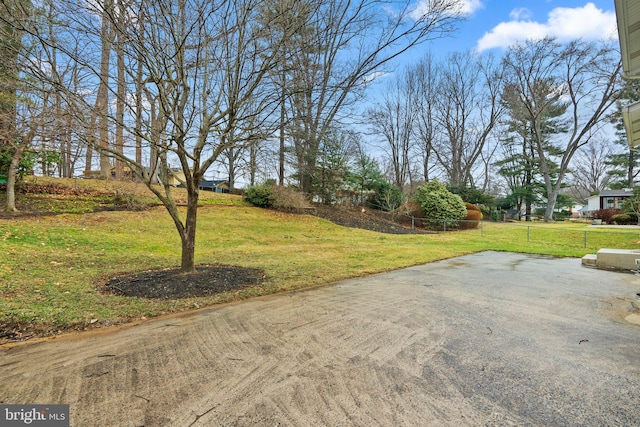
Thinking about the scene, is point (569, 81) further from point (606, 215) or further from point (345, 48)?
point (345, 48)

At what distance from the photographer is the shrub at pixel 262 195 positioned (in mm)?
14984

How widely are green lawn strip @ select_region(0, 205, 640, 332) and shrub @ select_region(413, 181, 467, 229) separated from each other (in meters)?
2.77


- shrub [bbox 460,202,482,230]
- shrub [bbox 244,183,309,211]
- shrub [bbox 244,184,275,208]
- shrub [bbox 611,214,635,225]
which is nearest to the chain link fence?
shrub [bbox 460,202,482,230]

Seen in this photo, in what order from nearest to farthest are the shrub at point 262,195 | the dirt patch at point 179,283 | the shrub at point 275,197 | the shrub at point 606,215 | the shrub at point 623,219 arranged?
the dirt patch at point 179,283 → the shrub at point 275,197 → the shrub at point 262,195 → the shrub at point 623,219 → the shrub at point 606,215

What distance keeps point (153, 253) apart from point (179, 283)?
3218 mm

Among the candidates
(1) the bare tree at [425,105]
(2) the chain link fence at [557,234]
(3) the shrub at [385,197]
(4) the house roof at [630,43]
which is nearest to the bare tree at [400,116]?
(1) the bare tree at [425,105]

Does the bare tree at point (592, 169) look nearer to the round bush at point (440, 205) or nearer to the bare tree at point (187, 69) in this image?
the round bush at point (440, 205)

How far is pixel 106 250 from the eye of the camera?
6.66 metres

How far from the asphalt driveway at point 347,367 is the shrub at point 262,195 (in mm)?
11603

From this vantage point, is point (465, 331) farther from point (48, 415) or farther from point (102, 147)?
point (102, 147)

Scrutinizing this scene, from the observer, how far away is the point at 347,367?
2.11m

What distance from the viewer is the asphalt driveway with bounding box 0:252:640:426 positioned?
164 centimetres

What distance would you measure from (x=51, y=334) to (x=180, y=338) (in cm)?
116

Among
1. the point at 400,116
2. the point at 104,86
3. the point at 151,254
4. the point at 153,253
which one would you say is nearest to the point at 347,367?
the point at 104,86
